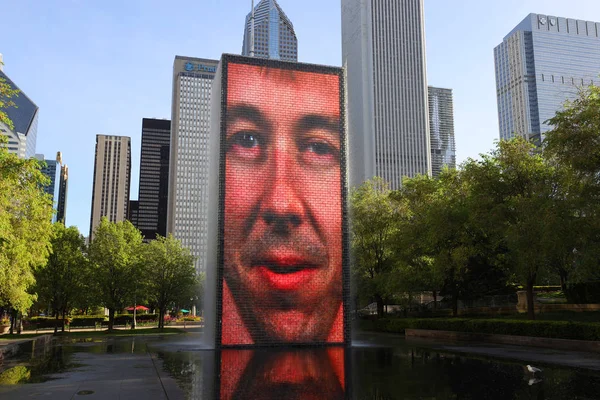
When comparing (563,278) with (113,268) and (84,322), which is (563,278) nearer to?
(113,268)

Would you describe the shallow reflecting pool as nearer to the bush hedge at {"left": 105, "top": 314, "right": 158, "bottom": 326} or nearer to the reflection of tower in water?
the reflection of tower in water

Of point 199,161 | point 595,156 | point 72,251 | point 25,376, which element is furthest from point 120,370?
point 199,161

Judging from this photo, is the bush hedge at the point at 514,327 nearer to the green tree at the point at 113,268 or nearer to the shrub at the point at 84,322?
the green tree at the point at 113,268

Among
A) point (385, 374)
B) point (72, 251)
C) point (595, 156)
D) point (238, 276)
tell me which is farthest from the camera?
point (72, 251)

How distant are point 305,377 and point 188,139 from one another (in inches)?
6984

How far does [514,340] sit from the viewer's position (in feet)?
85.7

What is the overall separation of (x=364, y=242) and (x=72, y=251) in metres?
27.1

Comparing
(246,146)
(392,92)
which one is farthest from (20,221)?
(392,92)

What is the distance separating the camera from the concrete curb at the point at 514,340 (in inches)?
854

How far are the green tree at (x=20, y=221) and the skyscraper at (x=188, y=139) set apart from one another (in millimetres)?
150969

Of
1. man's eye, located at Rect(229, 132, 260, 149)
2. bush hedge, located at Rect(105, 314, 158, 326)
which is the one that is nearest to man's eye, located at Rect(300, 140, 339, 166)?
man's eye, located at Rect(229, 132, 260, 149)

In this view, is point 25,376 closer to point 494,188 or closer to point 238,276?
point 238,276

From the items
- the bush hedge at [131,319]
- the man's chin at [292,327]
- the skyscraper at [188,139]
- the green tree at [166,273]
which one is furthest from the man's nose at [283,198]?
the skyscraper at [188,139]

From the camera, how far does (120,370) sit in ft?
55.1
